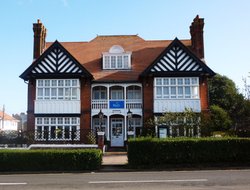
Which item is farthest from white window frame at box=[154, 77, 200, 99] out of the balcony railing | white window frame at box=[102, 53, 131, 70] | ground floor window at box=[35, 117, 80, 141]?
ground floor window at box=[35, 117, 80, 141]

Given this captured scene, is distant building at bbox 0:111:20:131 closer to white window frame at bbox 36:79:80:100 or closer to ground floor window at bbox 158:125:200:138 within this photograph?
white window frame at bbox 36:79:80:100

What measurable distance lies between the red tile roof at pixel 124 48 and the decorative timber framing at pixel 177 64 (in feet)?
7.72

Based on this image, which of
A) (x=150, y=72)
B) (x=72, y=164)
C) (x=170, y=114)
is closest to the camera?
(x=72, y=164)

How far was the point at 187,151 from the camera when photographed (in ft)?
58.4

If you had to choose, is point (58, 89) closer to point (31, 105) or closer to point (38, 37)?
point (31, 105)

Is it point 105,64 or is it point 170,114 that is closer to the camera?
point 170,114

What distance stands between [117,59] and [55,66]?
594 cm

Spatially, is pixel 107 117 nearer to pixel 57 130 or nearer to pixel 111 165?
pixel 57 130

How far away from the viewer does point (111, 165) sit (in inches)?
720

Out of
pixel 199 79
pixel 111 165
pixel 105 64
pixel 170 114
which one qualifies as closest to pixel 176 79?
pixel 199 79

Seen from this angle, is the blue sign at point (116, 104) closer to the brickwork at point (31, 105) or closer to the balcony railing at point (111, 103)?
the balcony railing at point (111, 103)

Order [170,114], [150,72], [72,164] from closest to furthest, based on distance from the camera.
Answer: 1. [72,164]
2. [170,114]
3. [150,72]

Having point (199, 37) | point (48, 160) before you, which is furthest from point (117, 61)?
point (48, 160)

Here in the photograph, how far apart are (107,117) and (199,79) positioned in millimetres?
8889
